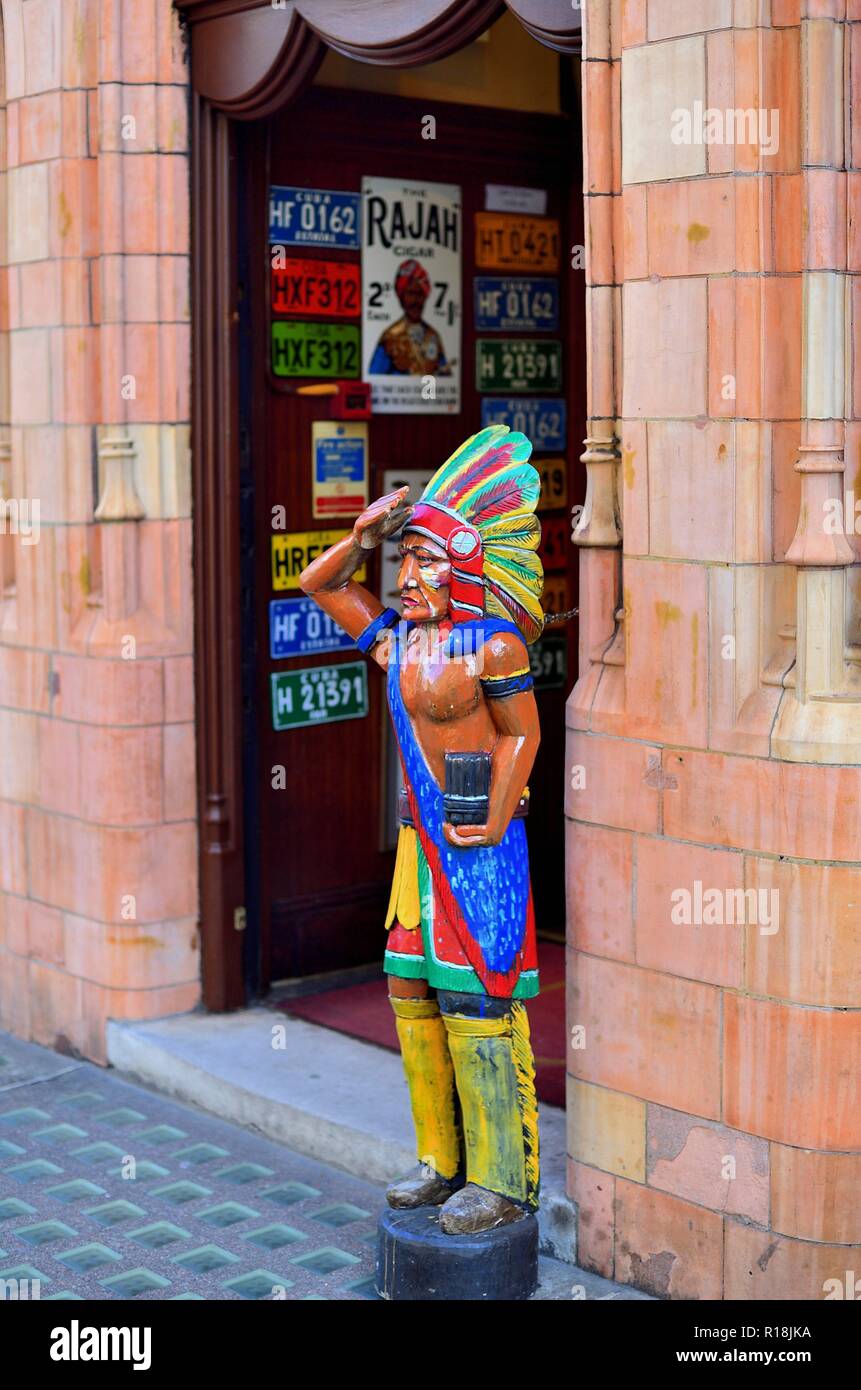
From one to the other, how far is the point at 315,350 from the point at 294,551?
83 centimetres

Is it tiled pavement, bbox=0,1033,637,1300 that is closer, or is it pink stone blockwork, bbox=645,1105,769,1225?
pink stone blockwork, bbox=645,1105,769,1225

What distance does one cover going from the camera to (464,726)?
15.6 ft

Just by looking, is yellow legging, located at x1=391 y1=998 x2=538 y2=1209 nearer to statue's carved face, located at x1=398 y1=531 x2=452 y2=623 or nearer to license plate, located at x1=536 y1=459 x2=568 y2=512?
statue's carved face, located at x1=398 y1=531 x2=452 y2=623

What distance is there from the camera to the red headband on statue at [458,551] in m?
4.71

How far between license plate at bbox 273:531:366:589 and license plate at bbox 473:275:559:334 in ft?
4.28

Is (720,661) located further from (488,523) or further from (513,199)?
(513,199)

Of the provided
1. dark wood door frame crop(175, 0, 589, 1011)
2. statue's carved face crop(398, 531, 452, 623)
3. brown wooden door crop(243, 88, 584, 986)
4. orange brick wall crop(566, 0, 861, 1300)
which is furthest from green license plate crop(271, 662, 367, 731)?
statue's carved face crop(398, 531, 452, 623)

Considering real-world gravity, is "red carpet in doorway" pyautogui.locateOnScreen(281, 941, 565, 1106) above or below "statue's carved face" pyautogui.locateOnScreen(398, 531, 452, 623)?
below

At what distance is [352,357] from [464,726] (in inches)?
A: 126

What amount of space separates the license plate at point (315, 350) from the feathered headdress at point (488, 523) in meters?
2.49

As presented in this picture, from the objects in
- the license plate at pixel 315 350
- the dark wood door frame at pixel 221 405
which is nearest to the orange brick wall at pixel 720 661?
the dark wood door frame at pixel 221 405

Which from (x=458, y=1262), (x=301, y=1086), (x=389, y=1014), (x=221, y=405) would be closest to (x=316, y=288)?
(x=221, y=405)

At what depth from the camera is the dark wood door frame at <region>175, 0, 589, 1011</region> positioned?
254 inches
